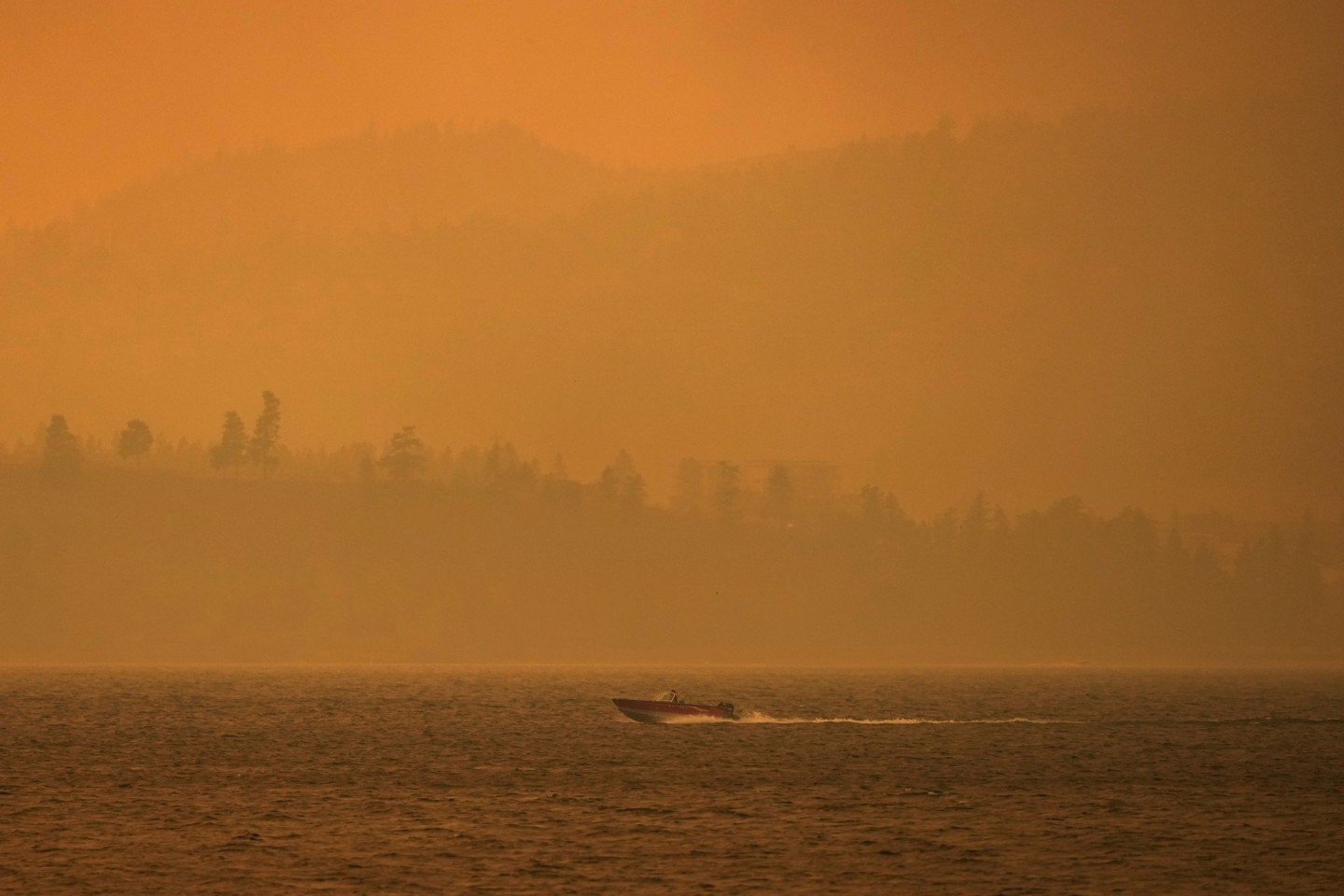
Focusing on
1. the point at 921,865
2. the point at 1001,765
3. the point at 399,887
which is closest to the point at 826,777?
the point at 1001,765

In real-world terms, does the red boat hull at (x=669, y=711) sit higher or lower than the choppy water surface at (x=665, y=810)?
higher

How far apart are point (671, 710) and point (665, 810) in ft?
181

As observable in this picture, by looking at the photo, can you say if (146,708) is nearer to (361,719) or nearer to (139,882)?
(361,719)

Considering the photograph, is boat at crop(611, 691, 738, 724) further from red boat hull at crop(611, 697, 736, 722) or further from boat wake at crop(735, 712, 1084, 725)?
boat wake at crop(735, 712, 1084, 725)

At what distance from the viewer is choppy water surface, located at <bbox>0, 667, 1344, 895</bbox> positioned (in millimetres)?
72250

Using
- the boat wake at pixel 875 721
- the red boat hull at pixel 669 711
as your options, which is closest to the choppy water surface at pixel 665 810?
the red boat hull at pixel 669 711

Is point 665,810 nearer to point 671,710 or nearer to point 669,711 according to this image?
point 671,710

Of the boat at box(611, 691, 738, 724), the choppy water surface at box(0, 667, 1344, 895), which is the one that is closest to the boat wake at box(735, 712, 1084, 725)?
the choppy water surface at box(0, 667, 1344, 895)

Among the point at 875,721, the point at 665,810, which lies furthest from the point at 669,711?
the point at 665,810

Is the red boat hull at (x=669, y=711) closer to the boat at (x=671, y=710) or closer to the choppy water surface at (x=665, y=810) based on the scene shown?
the boat at (x=671, y=710)

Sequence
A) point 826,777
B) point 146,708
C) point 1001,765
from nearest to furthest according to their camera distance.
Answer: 1. point 826,777
2. point 1001,765
3. point 146,708

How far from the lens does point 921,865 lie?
75500 millimetres

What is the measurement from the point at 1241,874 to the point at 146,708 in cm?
14289

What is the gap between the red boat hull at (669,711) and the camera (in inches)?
5817
